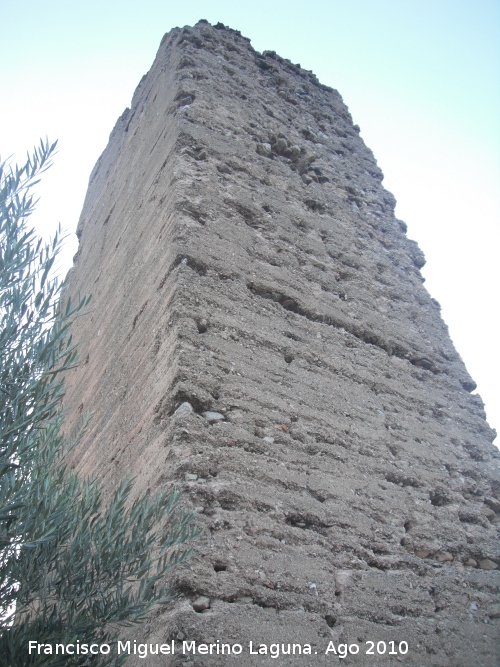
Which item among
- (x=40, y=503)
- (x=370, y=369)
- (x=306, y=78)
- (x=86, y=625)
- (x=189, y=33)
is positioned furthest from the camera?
(x=306, y=78)

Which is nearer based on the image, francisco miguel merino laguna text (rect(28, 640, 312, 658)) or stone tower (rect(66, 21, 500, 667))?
francisco miguel merino laguna text (rect(28, 640, 312, 658))

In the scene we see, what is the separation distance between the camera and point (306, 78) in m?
6.09

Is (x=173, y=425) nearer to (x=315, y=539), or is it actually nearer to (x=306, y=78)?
(x=315, y=539)

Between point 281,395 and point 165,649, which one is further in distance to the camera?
point 281,395

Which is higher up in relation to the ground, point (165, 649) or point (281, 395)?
point (281, 395)

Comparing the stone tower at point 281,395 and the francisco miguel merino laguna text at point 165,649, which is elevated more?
the stone tower at point 281,395

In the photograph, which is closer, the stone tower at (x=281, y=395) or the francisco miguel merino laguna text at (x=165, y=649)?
the francisco miguel merino laguna text at (x=165, y=649)

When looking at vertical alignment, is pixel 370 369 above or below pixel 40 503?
above

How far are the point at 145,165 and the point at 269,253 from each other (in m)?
1.68

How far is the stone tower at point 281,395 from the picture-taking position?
228 cm

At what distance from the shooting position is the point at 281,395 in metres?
2.90

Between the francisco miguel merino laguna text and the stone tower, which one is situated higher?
the stone tower

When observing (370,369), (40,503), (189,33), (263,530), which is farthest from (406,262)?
(40,503)

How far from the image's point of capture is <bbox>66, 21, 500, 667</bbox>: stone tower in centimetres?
228
